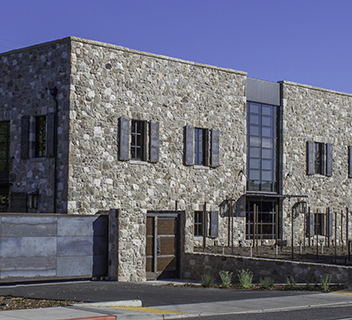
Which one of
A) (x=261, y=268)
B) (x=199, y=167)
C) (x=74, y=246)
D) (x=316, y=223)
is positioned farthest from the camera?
(x=316, y=223)

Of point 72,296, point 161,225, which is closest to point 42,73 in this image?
point 161,225

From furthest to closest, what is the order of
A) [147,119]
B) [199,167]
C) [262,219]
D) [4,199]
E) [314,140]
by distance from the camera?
[314,140] → [262,219] → [199,167] → [4,199] → [147,119]

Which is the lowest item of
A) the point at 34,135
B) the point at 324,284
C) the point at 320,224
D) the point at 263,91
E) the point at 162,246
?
the point at 324,284

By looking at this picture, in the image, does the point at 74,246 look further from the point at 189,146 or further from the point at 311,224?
the point at 311,224

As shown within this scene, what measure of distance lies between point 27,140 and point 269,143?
40.0 feet

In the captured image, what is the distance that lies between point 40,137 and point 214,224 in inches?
331

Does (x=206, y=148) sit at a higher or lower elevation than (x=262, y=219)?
higher

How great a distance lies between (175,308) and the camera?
13.8 metres

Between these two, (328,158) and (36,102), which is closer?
(36,102)

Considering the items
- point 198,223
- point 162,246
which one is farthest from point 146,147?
point 198,223

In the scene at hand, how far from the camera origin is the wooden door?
925 inches

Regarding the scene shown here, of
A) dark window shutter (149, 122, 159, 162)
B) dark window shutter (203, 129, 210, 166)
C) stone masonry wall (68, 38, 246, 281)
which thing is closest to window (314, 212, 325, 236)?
stone masonry wall (68, 38, 246, 281)

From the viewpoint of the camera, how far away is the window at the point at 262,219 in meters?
29.0

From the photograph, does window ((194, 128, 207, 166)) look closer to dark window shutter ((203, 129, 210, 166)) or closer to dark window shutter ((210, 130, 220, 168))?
dark window shutter ((203, 129, 210, 166))
